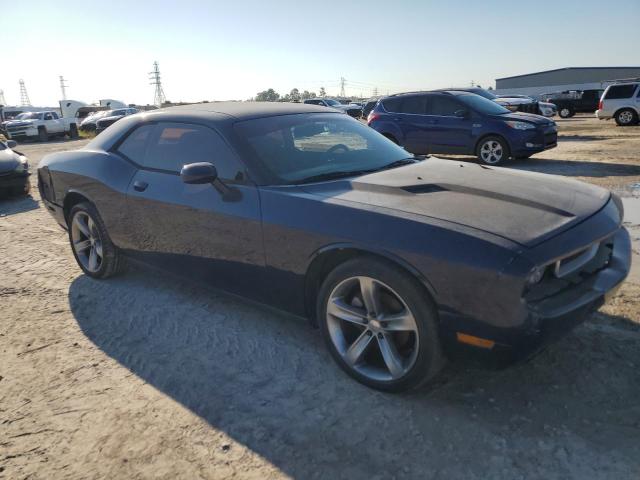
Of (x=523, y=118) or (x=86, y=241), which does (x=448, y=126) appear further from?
(x=86, y=241)

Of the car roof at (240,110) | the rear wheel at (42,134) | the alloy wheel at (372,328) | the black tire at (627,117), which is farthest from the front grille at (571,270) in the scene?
the rear wheel at (42,134)

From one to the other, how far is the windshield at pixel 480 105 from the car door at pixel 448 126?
14 cm

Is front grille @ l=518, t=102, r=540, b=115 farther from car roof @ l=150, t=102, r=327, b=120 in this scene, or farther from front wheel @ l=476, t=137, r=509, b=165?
car roof @ l=150, t=102, r=327, b=120

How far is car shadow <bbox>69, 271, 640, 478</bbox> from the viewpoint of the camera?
7.00 ft

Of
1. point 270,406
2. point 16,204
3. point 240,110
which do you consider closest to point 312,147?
point 240,110

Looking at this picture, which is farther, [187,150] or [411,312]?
[187,150]

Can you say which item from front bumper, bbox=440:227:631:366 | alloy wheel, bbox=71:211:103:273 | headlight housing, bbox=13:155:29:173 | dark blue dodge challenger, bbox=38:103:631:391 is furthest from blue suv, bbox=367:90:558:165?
front bumper, bbox=440:227:631:366

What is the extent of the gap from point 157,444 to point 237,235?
126 centimetres

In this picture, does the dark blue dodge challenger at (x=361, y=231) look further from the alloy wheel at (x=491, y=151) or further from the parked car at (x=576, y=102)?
the parked car at (x=576, y=102)

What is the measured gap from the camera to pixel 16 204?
27.0 feet

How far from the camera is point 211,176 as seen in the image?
2979 millimetres

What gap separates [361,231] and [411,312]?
469 mm

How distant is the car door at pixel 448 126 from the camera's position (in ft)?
32.8

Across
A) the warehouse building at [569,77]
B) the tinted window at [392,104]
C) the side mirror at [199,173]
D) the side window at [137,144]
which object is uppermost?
the warehouse building at [569,77]
